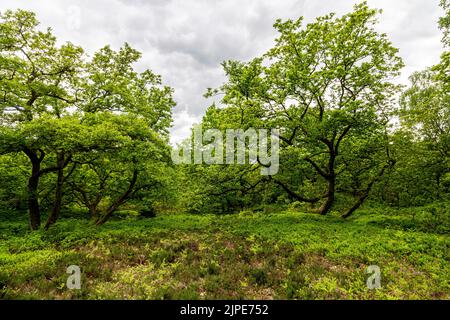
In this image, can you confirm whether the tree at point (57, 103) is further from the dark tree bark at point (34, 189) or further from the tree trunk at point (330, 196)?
the tree trunk at point (330, 196)

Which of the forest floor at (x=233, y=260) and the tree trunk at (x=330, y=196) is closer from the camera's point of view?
the forest floor at (x=233, y=260)

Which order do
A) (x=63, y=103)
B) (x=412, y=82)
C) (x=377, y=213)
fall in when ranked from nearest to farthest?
1. (x=63, y=103)
2. (x=377, y=213)
3. (x=412, y=82)

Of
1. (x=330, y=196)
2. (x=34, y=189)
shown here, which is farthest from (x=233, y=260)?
(x=34, y=189)

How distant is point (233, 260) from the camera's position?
9172 mm

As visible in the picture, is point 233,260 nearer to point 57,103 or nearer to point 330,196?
point 330,196

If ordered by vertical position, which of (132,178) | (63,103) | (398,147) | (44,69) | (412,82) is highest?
(412,82)

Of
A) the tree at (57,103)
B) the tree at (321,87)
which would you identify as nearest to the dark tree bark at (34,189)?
the tree at (57,103)

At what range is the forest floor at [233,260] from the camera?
6785 mm

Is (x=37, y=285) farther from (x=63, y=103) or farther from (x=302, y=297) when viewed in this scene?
(x=63, y=103)

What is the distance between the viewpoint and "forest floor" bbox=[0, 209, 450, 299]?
267 inches

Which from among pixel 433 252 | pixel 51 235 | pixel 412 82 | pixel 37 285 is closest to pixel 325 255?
pixel 433 252

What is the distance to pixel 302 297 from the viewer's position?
6.49 metres
